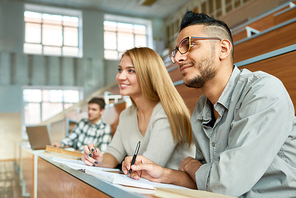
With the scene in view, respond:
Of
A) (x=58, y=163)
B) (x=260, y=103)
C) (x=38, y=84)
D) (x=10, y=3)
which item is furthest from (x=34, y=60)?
(x=260, y=103)

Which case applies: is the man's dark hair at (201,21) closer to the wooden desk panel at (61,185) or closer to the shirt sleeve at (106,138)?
the wooden desk panel at (61,185)

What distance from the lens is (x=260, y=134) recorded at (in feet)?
2.22

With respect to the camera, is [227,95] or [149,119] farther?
[149,119]

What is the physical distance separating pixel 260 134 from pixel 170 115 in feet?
2.14

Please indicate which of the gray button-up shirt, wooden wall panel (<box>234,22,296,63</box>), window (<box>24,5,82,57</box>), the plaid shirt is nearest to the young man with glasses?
the gray button-up shirt

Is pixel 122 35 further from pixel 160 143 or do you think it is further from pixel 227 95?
pixel 227 95

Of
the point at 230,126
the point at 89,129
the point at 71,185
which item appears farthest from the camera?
the point at 89,129

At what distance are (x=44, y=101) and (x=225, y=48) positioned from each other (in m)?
10.3

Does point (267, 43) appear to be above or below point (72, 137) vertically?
above

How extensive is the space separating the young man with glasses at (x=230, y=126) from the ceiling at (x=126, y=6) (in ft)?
31.9

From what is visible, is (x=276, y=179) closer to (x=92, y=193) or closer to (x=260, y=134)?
(x=260, y=134)

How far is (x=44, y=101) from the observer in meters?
10.2

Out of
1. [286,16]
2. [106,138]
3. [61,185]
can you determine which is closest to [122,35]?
[286,16]

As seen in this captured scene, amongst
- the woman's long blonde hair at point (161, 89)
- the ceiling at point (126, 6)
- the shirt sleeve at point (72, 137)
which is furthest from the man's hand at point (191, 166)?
the ceiling at point (126, 6)
